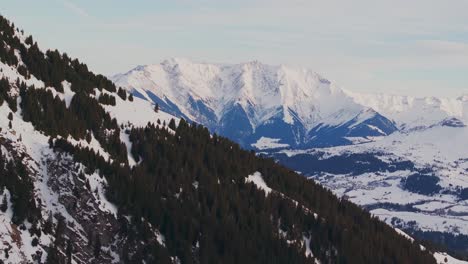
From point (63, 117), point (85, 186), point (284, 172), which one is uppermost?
point (63, 117)

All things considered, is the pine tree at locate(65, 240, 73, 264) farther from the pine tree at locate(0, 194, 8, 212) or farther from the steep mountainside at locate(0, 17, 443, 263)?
the pine tree at locate(0, 194, 8, 212)

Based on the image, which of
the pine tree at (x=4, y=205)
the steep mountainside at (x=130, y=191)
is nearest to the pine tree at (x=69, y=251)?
the steep mountainside at (x=130, y=191)

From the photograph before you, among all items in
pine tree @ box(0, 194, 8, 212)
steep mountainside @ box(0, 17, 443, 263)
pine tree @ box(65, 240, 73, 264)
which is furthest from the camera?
steep mountainside @ box(0, 17, 443, 263)

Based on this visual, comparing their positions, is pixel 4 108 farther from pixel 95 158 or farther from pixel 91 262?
pixel 91 262

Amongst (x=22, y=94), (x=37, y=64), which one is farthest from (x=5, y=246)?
(x=37, y=64)

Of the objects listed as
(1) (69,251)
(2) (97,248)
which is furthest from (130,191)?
(1) (69,251)

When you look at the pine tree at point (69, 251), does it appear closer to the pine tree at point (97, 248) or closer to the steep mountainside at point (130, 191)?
the steep mountainside at point (130, 191)

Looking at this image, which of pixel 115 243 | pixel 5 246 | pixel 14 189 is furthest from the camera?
pixel 115 243

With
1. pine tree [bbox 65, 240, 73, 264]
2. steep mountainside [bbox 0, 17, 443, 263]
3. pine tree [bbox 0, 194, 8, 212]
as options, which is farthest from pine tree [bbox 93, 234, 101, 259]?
pine tree [bbox 0, 194, 8, 212]
